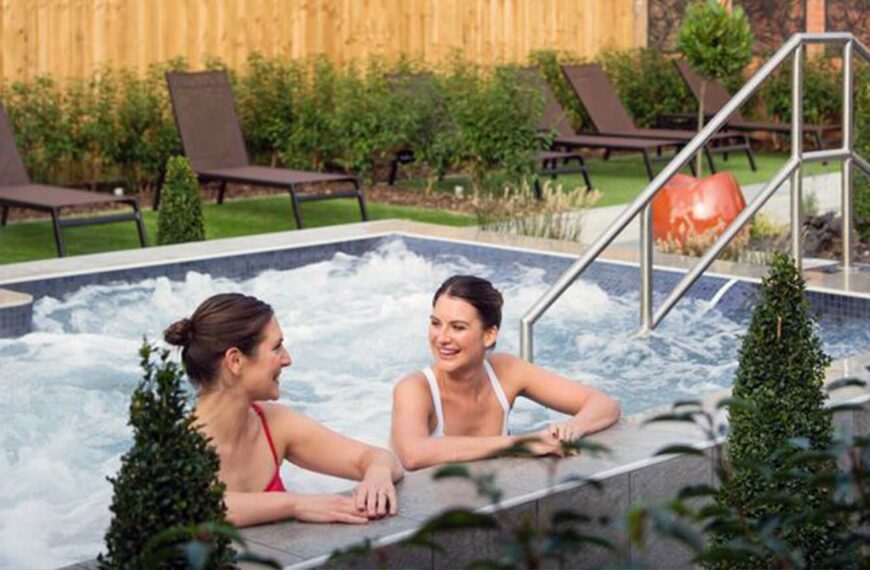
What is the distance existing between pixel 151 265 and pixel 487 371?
Result: 401 centimetres

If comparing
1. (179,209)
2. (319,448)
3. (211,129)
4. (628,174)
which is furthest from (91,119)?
(319,448)

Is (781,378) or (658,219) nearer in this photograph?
(781,378)

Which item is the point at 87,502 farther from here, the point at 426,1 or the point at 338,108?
the point at 426,1

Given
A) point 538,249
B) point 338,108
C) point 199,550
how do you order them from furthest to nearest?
point 338,108
point 538,249
point 199,550

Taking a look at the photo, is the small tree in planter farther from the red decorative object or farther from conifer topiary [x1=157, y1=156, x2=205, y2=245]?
conifer topiary [x1=157, y1=156, x2=205, y2=245]

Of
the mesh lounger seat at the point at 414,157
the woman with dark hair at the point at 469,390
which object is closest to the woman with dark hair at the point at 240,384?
the woman with dark hair at the point at 469,390

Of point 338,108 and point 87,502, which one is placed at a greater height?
point 338,108

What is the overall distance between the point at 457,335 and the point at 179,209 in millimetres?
5262

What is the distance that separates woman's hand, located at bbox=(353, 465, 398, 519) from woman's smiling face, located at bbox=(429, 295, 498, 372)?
1.03 m

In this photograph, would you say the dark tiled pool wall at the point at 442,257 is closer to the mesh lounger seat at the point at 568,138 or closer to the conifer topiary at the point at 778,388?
the conifer topiary at the point at 778,388

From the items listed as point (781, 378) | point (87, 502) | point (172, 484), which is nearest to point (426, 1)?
point (87, 502)

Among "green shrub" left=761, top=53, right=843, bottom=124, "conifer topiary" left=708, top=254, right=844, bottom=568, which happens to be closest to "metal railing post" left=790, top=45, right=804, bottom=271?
"conifer topiary" left=708, top=254, right=844, bottom=568

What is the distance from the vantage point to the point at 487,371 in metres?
5.58

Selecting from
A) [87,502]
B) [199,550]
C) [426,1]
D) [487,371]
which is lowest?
[87,502]
